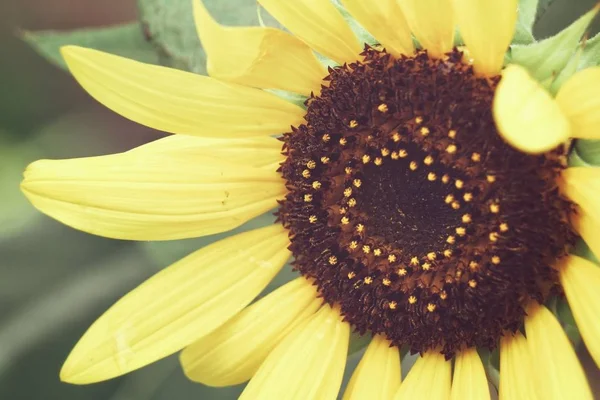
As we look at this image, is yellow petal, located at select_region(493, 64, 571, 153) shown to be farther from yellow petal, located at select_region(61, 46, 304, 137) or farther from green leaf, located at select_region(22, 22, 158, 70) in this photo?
green leaf, located at select_region(22, 22, 158, 70)

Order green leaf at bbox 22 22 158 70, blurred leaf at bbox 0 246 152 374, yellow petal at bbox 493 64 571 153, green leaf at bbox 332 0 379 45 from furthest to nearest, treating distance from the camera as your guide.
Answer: blurred leaf at bbox 0 246 152 374 < green leaf at bbox 22 22 158 70 < green leaf at bbox 332 0 379 45 < yellow petal at bbox 493 64 571 153

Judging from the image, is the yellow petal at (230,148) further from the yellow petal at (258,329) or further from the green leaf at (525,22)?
the green leaf at (525,22)

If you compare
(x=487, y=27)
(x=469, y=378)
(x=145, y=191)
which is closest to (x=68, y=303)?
(x=145, y=191)

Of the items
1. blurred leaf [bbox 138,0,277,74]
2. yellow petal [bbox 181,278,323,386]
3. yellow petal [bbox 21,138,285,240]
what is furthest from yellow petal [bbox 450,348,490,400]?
blurred leaf [bbox 138,0,277,74]

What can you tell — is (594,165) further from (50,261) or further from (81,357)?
(50,261)

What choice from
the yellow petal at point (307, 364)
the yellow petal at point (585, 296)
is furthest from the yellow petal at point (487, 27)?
the yellow petal at point (307, 364)

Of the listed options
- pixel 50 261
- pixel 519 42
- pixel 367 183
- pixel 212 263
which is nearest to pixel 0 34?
pixel 50 261
